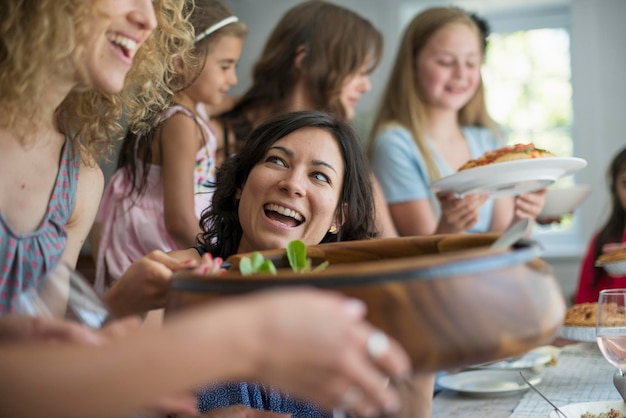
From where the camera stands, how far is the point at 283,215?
60.2 inches

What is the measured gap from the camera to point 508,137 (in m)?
5.15

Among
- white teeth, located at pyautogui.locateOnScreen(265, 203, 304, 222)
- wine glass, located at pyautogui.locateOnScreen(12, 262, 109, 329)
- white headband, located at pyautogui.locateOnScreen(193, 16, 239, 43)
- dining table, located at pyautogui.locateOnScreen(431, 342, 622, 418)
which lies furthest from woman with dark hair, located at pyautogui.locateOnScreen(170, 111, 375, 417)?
white headband, located at pyautogui.locateOnScreen(193, 16, 239, 43)

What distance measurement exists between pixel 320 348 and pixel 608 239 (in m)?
2.43

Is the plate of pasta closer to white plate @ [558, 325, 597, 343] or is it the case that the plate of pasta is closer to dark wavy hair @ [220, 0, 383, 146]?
white plate @ [558, 325, 597, 343]

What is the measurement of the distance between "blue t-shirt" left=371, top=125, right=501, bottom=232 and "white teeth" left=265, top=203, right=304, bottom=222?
128cm

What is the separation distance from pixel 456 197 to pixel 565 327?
670mm

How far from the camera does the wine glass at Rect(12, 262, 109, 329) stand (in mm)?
803

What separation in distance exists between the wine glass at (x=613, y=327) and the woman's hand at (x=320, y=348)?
88cm

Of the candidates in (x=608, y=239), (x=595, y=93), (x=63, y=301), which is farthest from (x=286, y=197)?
(x=595, y=93)

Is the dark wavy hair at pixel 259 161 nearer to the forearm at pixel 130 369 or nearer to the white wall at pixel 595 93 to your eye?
the forearm at pixel 130 369

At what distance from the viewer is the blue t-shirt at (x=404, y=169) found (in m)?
2.78

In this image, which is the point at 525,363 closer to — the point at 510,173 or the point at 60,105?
the point at 510,173

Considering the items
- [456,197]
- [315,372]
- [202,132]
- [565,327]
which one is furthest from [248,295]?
[456,197]

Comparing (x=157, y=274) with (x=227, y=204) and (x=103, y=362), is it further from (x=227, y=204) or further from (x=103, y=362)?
(x=227, y=204)
